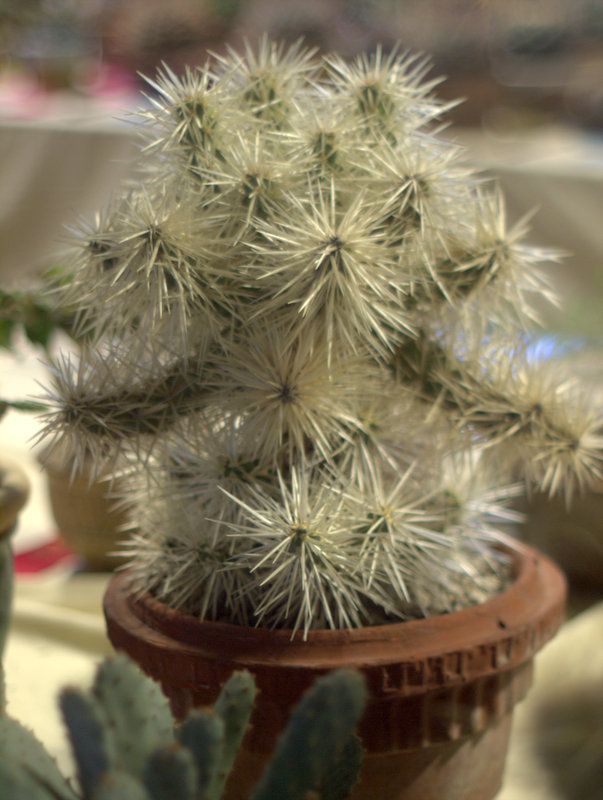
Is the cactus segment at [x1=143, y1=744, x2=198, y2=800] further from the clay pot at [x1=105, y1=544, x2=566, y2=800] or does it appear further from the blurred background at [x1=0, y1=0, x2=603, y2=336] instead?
the blurred background at [x1=0, y1=0, x2=603, y2=336]

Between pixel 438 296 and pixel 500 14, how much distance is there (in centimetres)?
107

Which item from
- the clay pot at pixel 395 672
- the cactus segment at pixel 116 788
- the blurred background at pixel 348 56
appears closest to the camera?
the cactus segment at pixel 116 788

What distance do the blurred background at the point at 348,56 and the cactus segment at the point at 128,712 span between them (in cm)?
25

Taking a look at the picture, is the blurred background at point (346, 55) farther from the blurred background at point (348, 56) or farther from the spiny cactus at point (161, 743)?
the spiny cactus at point (161, 743)

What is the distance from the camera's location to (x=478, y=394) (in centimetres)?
42

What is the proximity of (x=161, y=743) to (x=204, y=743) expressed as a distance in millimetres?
21

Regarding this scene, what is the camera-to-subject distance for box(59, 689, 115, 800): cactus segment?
268mm

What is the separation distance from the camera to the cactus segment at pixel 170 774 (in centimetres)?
27

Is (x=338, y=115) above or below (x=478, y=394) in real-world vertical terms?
above

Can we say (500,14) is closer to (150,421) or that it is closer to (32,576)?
(32,576)

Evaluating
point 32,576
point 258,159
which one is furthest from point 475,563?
point 32,576

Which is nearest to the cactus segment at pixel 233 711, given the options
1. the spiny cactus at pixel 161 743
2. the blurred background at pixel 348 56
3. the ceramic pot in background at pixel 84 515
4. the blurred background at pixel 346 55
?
the spiny cactus at pixel 161 743

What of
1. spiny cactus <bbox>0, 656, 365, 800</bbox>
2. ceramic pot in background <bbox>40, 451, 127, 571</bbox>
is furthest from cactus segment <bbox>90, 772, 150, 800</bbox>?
ceramic pot in background <bbox>40, 451, 127, 571</bbox>

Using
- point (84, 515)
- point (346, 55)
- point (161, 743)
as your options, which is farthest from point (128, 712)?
point (346, 55)
